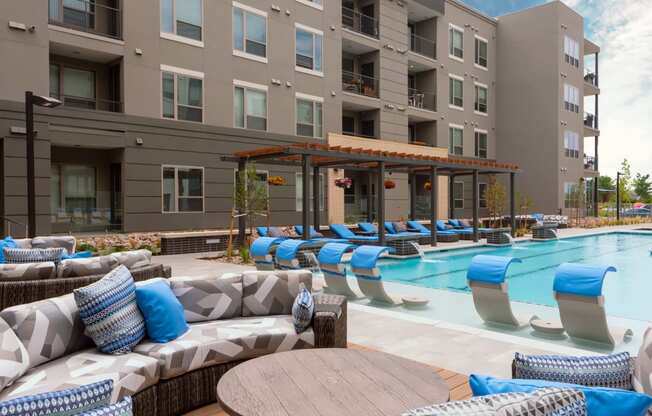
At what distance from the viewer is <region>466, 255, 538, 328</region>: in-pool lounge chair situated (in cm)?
588

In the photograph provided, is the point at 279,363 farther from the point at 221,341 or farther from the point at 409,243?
the point at 409,243

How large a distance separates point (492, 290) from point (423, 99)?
858 inches

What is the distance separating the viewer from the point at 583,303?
5.13 meters

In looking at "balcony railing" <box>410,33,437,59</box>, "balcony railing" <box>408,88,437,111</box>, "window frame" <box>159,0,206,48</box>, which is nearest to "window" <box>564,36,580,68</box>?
"balcony railing" <box>410,33,437,59</box>

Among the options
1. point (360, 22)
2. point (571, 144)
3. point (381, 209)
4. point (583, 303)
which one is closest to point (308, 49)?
point (360, 22)

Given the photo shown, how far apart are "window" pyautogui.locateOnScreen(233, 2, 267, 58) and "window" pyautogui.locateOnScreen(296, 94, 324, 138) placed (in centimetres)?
251

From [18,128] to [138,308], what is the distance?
11.8m

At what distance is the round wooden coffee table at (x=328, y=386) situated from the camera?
2383mm

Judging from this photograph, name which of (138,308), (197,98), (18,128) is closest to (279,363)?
(138,308)

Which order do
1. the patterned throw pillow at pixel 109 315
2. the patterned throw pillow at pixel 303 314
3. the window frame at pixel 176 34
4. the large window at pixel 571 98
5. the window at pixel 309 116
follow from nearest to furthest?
the patterned throw pillow at pixel 109 315 → the patterned throw pillow at pixel 303 314 → the window frame at pixel 176 34 → the window at pixel 309 116 → the large window at pixel 571 98

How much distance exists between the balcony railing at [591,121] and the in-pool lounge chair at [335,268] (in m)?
31.8

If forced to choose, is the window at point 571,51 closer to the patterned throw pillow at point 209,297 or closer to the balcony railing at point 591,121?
the balcony railing at point 591,121

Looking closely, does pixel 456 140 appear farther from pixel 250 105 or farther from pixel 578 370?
pixel 578 370

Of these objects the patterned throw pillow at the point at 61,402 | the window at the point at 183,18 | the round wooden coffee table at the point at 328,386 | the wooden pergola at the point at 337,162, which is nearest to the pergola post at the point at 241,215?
the wooden pergola at the point at 337,162
